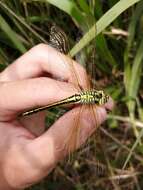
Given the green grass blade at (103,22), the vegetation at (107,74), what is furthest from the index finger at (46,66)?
the vegetation at (107,74)

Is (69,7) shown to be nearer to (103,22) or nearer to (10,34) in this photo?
(103,22)

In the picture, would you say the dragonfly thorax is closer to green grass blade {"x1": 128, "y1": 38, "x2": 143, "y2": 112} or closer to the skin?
the skin

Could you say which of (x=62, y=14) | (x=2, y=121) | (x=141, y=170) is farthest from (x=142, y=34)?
(x=2, y=121)

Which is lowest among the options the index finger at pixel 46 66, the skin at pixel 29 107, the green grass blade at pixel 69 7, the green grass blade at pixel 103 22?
the skin at pixel 29 107

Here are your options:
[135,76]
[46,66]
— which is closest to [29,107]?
[46,66]

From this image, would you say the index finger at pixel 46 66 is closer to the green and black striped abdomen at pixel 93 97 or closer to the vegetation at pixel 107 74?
the green and black striped abdomen at pixel 93 97

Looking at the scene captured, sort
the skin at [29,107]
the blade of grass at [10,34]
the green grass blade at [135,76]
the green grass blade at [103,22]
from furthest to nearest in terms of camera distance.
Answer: the green grass blade at [135,76] → the blade of grass at [10,34] → the green grass blade at [103,22] → the skin at [29,107]

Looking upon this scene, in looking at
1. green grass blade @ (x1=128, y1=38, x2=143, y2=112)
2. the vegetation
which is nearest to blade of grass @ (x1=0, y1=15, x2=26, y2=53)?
the vegetation
